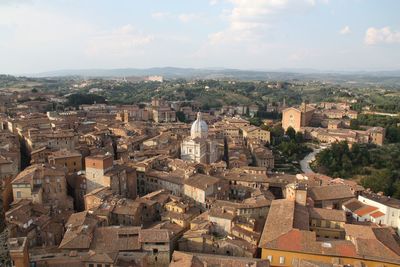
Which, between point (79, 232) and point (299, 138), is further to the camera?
point (299, 138)

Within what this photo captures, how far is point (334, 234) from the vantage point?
1125 inches

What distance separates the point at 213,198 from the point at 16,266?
56.7 ft

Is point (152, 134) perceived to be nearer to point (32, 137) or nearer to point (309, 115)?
point (32, 137)

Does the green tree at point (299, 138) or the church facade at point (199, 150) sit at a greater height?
the church facade at point (199, 150)

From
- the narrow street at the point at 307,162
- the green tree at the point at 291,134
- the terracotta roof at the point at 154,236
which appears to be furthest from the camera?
the green tree at the point at 291,134

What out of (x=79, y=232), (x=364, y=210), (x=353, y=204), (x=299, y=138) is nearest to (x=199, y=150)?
(x=353, y=204)

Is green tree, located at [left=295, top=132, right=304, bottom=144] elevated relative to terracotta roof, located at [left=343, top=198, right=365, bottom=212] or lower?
lower

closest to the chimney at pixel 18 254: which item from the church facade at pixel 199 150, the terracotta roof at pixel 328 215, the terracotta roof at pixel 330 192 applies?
the terracotta roof at pixel 328 215

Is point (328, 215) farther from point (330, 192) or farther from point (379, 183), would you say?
point (379, 183)

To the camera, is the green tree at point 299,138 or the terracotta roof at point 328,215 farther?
the green tree at point 299,138

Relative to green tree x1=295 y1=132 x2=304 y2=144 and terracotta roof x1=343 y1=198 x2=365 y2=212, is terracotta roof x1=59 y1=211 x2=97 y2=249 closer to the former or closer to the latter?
terracotta roof x1=343 y1=198 x2=365 y2=212

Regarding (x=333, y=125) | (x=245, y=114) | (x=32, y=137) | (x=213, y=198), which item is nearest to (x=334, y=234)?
(x=213, y=198)

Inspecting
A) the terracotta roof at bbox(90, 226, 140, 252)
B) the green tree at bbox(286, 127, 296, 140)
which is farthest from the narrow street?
the terracotta roof at bbox(90, 226, 140, 252)

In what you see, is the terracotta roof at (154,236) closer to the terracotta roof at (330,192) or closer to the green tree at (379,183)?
the terracotta roof at (330,192)
